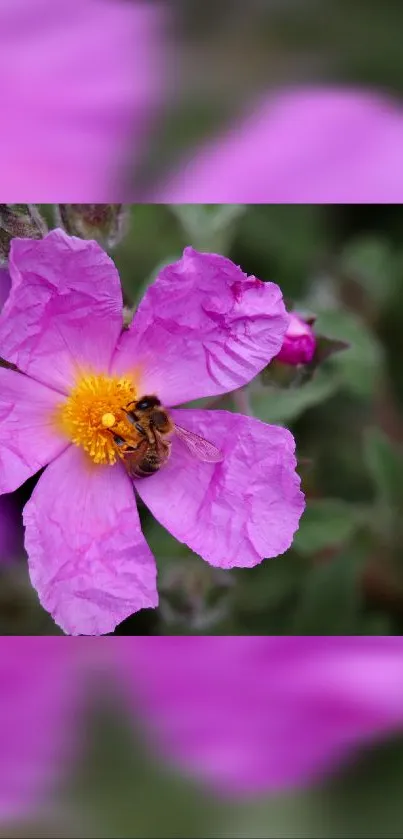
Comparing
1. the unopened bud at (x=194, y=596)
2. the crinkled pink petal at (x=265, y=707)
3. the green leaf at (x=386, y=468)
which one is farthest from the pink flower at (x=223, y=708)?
the green leaf at (x=386, y=468)

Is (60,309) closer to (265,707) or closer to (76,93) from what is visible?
(76,93)

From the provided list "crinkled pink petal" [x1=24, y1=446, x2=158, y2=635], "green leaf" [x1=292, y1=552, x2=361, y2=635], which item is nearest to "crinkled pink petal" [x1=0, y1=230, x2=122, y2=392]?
"crinkled pink petal" [x1=24, y1=446, x2=158, y2=635]

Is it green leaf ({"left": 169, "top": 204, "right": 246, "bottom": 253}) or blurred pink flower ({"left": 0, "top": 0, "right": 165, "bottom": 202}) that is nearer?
blurred pink flower ({"left": 0, "top": 0, "right": 165, "bottom": 202})

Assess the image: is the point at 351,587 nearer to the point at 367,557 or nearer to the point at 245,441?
the point at 367,557

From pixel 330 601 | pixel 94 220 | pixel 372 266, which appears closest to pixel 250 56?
pixel 94 220

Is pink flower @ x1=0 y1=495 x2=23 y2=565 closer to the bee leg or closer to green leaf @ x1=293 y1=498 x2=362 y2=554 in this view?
the bee leg
